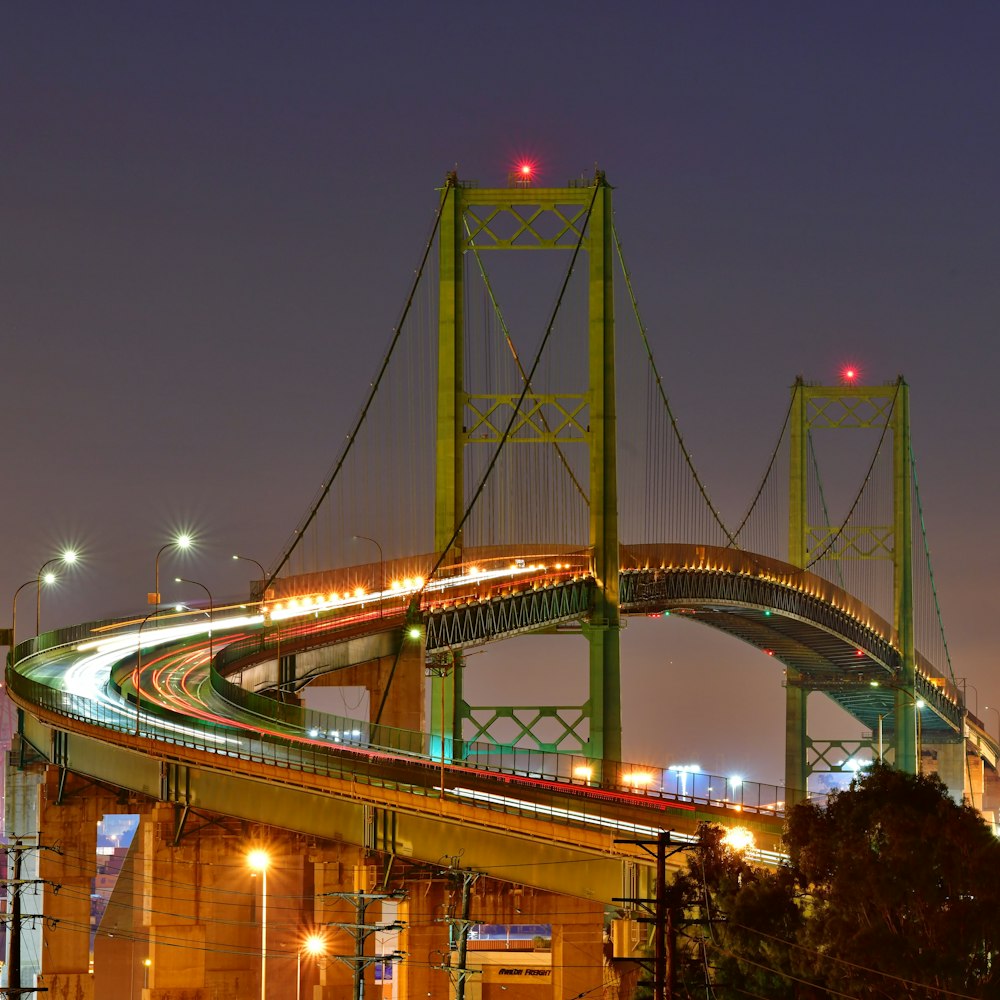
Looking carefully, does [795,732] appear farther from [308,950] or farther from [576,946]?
[576,946]

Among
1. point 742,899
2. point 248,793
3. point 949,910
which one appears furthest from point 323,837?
point 949,910

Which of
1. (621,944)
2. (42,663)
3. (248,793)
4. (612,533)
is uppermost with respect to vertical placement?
(612,533)

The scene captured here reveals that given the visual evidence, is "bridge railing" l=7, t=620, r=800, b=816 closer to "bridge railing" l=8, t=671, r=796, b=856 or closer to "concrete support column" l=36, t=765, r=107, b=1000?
"bridge railing" l=8, t=671, r=796, b=856

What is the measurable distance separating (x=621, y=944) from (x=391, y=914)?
6672cm

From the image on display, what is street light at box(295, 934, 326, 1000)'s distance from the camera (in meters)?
65.4

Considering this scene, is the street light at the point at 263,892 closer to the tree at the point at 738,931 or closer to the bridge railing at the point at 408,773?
the bridge railing at the point at 408,773

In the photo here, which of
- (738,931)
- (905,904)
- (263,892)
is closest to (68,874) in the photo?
(263,892)

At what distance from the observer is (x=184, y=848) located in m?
61.7

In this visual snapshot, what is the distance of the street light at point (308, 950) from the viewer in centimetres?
6542

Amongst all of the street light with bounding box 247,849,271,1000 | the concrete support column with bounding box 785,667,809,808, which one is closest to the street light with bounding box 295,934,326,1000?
the street light with bounding box 247,849,271,1000

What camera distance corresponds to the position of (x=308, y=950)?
7100cm

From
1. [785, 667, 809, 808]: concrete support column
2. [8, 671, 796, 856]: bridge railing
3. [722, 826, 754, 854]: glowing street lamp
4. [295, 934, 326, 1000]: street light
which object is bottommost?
[295, 934, 326, 1000]: street light

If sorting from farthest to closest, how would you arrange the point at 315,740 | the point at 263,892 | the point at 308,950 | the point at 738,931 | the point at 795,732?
1. the point at 795,732
2. the point at 308,950
3. the point at 263,892
4. the point at 315,740
5. the point at 738,931

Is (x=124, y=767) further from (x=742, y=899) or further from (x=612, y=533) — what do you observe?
(x=612, y=533)
